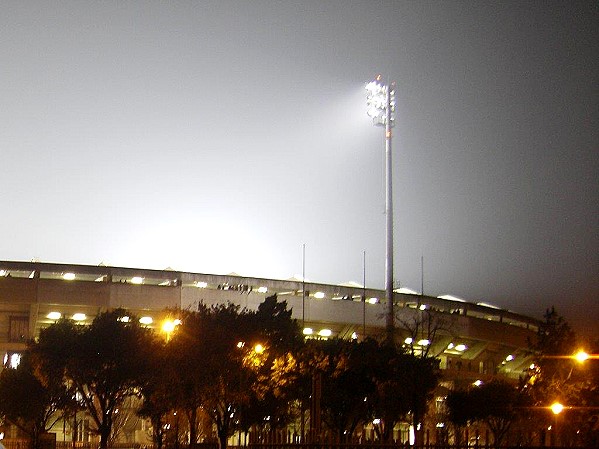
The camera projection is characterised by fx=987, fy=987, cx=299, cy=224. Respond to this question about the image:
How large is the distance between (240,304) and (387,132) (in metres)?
25.7

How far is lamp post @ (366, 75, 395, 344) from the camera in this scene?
256 feet

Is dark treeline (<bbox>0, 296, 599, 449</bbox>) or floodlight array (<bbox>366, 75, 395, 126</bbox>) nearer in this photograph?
dark treeline (<bbox>0, 296, 599, 449</bbox>)

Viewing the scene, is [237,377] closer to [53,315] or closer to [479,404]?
[479,404]

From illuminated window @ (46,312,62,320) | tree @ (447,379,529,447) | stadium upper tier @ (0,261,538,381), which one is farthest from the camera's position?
illuminated window @ (46,312,62,320)

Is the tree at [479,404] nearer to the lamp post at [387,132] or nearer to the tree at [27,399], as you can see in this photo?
the lamp post at [387,132]

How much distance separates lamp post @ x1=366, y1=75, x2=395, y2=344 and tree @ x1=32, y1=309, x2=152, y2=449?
74.4 feet

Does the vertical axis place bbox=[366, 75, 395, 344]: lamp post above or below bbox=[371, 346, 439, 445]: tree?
above

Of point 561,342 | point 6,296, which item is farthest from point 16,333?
point 561,342

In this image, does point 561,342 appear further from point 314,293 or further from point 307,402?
point 314,293

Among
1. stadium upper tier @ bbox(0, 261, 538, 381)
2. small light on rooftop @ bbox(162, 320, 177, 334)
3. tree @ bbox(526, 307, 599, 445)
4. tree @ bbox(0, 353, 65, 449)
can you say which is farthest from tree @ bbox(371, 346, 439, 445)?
stadium upper tier @ bbox(0, 261, 538, 381)

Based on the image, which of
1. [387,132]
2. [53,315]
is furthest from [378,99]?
[53,315]

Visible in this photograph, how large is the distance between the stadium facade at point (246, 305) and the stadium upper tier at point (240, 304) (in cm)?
9

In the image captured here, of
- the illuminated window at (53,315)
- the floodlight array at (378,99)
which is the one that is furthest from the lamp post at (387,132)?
the illuminated window at (53,315)

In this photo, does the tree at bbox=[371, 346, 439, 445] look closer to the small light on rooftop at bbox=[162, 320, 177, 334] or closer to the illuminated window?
the small light on rooftop at bbox=[162, 320, 177, 334]
